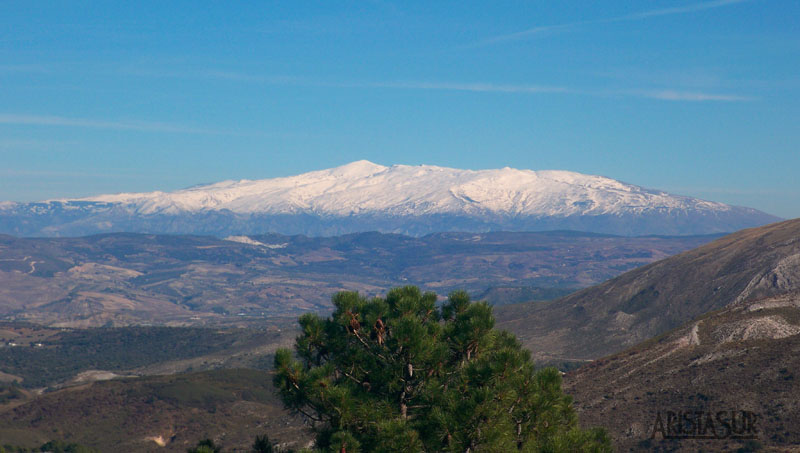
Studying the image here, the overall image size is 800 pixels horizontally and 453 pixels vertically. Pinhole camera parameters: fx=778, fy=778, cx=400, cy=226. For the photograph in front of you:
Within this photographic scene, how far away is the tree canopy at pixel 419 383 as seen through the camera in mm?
32750

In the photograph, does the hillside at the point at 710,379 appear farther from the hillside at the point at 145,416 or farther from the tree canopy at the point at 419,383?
the hillside at the point at 145,416

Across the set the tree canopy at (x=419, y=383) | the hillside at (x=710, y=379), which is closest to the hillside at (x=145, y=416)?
the hillside at (x=710, y=379)

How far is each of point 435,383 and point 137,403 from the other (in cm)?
16350

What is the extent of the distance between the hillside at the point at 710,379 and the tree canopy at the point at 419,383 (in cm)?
5140

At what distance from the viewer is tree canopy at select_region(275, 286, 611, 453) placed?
3275 cm

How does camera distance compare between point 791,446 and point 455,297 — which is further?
point 791,446

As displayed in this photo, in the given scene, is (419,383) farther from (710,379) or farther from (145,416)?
(145,416)

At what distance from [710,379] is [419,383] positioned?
76015 mm

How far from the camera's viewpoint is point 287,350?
118 feet

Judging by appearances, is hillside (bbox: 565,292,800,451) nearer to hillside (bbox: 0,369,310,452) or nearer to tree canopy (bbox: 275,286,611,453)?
tree canopy (bbox: 275,286,611,453)

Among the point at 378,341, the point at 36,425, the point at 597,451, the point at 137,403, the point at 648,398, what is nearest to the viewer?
the point at 597,451

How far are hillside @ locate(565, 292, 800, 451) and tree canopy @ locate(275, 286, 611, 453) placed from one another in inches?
2023

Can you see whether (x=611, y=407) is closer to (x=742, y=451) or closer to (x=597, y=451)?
(x=742, y=451)


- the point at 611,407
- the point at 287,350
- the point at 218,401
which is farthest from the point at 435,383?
the point at 218,401
